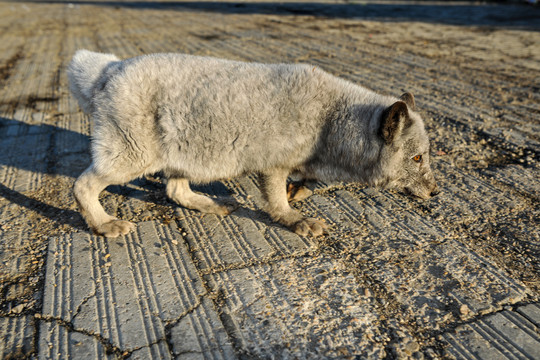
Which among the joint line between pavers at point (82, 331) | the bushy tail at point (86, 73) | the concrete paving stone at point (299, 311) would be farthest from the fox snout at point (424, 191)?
the bushy tail at point (86, 73)

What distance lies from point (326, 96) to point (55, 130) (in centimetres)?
379

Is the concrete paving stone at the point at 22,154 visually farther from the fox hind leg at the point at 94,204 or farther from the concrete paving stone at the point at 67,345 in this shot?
the concrete paving stone at the point at 67,345

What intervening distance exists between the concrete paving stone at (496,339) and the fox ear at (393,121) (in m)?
1.44

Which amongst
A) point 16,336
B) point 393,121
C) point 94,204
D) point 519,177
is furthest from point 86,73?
point 519,177

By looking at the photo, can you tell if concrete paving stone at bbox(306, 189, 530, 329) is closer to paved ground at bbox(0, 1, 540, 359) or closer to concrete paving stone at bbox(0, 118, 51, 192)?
paved ground at bbox(0, 1, 540, 359)

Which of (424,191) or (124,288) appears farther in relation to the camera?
(424,191)

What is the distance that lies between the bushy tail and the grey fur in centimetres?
1

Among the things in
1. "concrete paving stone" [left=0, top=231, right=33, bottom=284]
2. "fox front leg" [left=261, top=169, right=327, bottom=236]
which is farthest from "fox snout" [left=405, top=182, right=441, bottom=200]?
"concrete paving stone" [left=0, top=231, right=33, bottom=284]

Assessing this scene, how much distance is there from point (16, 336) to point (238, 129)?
6.55 ft

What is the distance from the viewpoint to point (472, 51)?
8.77m

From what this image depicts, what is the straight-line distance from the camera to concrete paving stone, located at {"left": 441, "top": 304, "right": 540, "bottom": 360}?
221 centimetres

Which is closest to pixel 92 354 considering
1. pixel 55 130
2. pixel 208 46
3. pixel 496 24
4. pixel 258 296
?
pixel 258 296

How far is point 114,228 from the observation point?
3291 millimetres

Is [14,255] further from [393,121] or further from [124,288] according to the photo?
[393,121]
